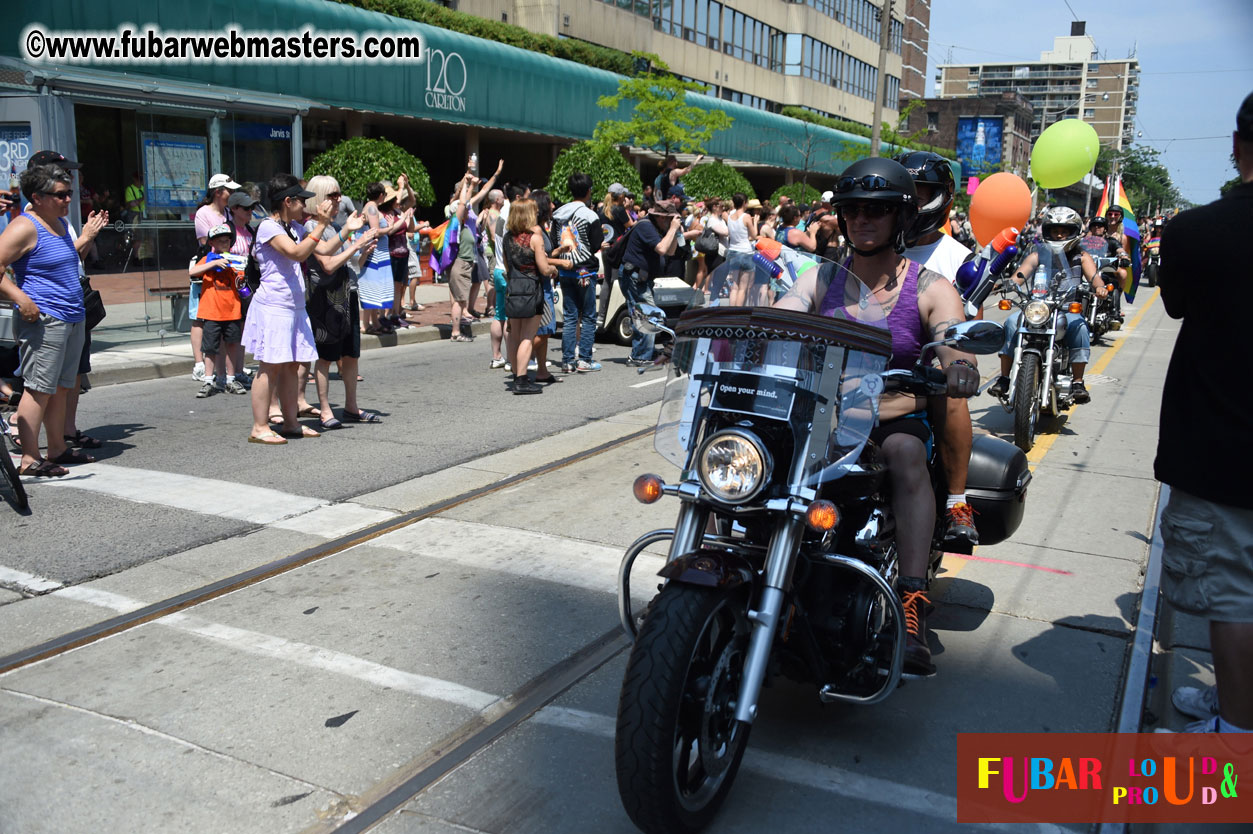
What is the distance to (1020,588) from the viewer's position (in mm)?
5172

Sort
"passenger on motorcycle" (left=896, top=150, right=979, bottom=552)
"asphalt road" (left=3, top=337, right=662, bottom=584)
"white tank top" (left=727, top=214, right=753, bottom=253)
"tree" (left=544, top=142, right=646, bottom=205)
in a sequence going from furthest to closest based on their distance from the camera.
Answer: "tree" (left=544, top=142, right=646, bottom=205) < "white tank top" (left=727, top=214, right=753, bottom=253) < "asphalt road" (left=3, top=337, right=662, bottom=584) < "passenger on motorcycle" (left=896, top=150, right=979, bottom=552)

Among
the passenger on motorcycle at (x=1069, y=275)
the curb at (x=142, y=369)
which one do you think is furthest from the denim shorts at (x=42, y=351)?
the passenger on motorcycle at (x=1069, y=275)

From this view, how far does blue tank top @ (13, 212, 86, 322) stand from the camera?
6.54m

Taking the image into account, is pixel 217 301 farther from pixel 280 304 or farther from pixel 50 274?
pixel 50 274

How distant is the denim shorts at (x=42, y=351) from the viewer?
654cm

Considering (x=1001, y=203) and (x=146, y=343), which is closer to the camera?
(x=1001, y=203)

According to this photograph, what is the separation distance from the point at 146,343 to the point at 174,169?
223cm

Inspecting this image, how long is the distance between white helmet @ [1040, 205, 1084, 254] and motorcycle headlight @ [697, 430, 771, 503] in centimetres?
751

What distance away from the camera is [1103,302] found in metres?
14.7

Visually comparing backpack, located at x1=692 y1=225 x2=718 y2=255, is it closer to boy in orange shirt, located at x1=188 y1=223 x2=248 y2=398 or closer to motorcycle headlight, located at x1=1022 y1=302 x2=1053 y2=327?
motorcycle headlight, located at x1=1022 y1=302 x2=1053 y2=327

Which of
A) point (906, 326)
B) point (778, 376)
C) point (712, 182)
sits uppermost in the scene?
point (712, 182)

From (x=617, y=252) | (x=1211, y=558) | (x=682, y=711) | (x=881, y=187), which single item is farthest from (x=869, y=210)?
(x=617, y=252)

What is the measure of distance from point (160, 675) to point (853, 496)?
2.61 m

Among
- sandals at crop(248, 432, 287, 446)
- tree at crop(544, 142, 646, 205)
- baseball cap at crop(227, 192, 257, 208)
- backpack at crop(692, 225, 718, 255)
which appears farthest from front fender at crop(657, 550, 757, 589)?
tree at crop(544, 142, 646, 205)
